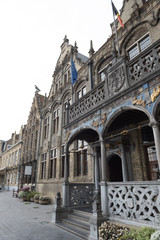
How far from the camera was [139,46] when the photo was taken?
980 cm

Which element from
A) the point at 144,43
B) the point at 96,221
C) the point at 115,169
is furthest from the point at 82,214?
the point at 144,43

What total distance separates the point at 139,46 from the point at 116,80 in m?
4.45

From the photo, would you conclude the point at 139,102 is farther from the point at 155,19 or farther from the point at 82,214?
the point at 155,19

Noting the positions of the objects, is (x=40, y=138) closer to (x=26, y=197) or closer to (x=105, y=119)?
(x=26, y=197)

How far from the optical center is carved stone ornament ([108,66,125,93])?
6.67 m

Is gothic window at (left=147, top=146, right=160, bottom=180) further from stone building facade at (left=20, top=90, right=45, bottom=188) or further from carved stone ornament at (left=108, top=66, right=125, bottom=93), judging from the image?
stone building facade at (left=20, top=90, right=45, bottom=188)

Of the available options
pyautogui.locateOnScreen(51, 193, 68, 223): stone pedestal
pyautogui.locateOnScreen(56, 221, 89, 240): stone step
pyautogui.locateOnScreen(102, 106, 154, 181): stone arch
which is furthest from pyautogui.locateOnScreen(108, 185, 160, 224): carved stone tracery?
pyautogui.locateOnScreen(51, 193, 68, 223): stone pedestal

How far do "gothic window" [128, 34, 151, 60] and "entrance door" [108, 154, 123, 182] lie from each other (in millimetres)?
6348

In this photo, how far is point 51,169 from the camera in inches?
687

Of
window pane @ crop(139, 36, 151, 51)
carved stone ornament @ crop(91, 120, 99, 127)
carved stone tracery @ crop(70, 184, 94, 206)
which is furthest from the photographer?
window pane @ crop(139, 36, 151, 51)

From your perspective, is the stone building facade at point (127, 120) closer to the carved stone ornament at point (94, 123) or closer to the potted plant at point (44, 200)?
the carved stone ornament at point (94, 123)

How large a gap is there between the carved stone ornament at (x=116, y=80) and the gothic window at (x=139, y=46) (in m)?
3.83

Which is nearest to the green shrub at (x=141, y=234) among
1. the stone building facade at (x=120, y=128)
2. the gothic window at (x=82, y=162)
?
the stone building facade at (x=120, y=128)

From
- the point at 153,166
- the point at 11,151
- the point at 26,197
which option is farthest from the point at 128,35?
the point at 11,151
